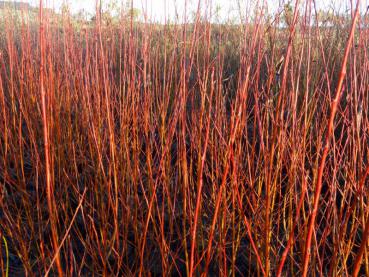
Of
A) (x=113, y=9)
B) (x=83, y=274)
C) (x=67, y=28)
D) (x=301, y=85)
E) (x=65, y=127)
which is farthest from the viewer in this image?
(x=113, y=9)

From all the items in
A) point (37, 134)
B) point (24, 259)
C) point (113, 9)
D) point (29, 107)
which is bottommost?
point (24, 259)

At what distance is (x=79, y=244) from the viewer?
5.98 ft

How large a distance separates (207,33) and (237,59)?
2.66 metres

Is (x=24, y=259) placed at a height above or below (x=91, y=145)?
below

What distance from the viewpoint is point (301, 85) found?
279cm

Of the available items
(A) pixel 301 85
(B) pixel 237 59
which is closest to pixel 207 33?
(A) pixel 301 85

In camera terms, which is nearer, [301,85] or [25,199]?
[25,199]

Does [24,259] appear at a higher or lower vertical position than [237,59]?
lower

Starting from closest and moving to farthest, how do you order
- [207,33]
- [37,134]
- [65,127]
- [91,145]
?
1. [207,33]
2. [91,145]
3. [65,127]
4. [37,134]

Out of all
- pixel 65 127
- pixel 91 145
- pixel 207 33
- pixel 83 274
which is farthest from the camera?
pixel 65 127

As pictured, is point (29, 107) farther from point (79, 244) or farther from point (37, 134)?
point (79, 244)

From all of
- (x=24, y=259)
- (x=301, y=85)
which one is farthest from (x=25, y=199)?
(x=301, y=85)

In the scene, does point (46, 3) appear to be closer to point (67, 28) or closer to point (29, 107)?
point (67, 28)

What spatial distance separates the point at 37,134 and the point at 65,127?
0.29 m
